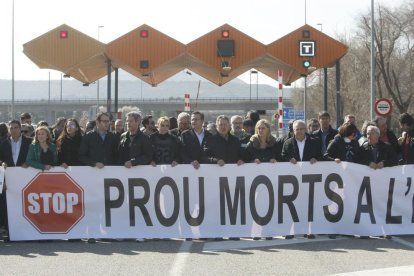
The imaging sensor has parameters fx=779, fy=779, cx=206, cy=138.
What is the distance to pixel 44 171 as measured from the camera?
38.3 feet

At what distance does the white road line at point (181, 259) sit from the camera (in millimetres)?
8820

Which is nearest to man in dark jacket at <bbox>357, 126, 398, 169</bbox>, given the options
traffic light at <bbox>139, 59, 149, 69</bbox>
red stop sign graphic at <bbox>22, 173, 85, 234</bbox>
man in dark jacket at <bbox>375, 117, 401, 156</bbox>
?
man in dark jacket at <bbox>375, 117, 401, 156</bbox>

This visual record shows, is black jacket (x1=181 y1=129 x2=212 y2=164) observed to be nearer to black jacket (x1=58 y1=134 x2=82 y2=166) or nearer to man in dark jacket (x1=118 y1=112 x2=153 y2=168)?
man in dark jacket (x1=118 y1=112 x2=153 y2=168)

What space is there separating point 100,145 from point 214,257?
305cm

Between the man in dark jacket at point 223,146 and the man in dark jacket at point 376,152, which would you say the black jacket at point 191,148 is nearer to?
the man in dark jacket at point 223,146

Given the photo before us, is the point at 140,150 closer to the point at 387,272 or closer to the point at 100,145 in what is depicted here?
the point at 100,145

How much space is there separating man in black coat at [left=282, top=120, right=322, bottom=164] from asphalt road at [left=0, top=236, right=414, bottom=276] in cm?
125

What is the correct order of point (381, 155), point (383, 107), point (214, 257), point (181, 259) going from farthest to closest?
point (383, 107), point (381, 155), point (214, 257), point (181, 259)

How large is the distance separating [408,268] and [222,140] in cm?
396

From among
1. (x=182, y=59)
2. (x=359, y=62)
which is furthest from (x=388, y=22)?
(x=182, y=59)

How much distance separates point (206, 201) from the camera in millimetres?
11672

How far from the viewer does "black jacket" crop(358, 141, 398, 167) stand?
11.9 meters

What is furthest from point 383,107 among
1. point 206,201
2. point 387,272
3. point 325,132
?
point 387,272

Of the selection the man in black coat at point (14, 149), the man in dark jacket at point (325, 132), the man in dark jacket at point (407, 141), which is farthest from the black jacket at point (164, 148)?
the man in dark jacket at point (407, 141)
